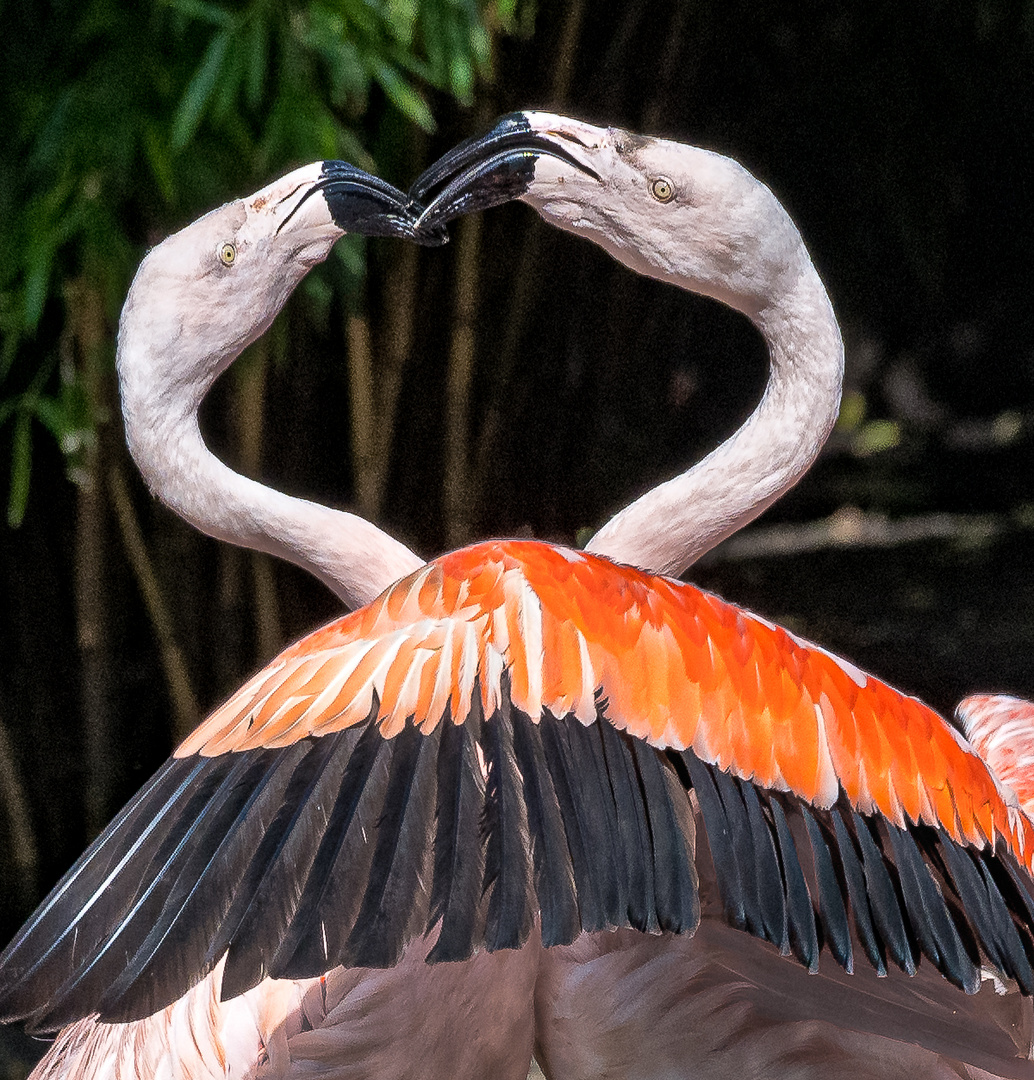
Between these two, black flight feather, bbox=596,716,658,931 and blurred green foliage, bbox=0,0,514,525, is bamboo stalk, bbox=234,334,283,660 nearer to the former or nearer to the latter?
blurred green foliage, bbox=0,0,514,525

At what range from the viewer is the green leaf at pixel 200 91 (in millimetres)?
1672

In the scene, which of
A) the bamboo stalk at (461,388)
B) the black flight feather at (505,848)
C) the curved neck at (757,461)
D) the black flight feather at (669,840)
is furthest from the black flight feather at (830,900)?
the bamboo stalk at (461,388)

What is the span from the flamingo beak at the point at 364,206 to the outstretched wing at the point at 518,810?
0.42 m

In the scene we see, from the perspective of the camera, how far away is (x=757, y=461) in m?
1.33

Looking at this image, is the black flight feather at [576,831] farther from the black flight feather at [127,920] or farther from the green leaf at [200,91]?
the green leaf at [200,91]

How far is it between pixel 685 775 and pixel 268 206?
73 centimetres

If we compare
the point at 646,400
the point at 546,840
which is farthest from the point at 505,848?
the point at 646,400

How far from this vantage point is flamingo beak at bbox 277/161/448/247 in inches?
49.4

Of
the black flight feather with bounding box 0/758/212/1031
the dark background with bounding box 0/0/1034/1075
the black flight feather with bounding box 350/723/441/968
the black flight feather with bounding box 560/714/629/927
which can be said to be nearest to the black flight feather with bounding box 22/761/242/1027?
the black flight feather with bounding box 0/758/212/1031

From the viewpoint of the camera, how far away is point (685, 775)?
0.89 meters

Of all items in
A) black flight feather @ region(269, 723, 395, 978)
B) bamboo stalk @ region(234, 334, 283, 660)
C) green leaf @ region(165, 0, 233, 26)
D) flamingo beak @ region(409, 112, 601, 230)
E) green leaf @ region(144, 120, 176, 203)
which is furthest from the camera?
bamboo stalk @ region(234, 334, 283, 660)

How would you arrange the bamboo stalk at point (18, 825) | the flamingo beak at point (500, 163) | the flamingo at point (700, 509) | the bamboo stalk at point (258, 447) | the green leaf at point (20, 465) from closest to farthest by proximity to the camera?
the flamingo at point (700, 509) < the flamingo beak at point (500, 163) < the green leaf at point (20, 465) < the bamboo stalk at point (258, 447) < the bamboo stalk at point (18, 825)

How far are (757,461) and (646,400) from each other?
149cm

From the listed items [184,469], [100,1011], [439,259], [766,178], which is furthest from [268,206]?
[766,178]
